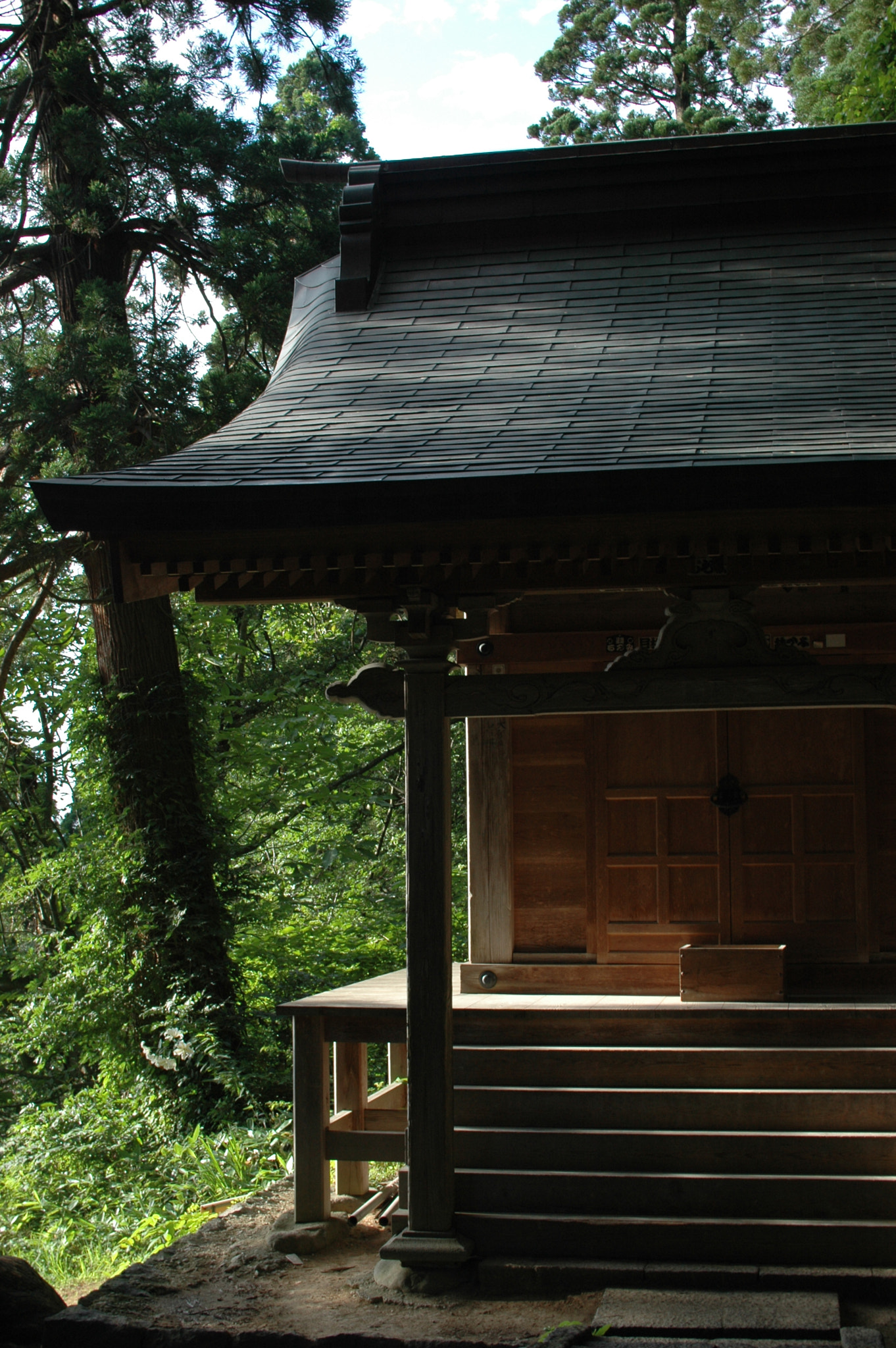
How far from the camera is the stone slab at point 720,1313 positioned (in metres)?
4.01

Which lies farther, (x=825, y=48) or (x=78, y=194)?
(x=825, y=48)

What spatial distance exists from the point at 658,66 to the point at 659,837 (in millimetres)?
21600

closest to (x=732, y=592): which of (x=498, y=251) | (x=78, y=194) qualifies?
(x=498, y=251)

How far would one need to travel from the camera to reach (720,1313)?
4.16 meters

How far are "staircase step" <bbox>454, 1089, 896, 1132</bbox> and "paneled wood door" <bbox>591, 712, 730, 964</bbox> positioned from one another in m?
1.14

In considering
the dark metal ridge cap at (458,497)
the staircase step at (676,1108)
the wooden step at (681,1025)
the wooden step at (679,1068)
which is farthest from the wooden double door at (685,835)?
the dark metal ridge cap at (458,497)

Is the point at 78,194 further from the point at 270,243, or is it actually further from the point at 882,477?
the point at 882,477

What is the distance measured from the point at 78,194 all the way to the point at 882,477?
875 cm

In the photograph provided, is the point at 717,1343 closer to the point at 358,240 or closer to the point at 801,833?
the point at 801,833

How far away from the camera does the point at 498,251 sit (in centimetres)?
703

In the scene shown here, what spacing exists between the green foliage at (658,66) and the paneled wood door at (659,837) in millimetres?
17339

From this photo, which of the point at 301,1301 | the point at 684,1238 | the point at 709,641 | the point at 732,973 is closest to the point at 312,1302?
the point at 301,1301

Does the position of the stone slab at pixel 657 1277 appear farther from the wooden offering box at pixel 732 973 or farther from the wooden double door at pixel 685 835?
the wooden double door at pixel 685 835

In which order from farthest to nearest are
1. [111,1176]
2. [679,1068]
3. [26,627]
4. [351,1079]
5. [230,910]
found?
[230,910] → [26,627] → [111,1176] → [351,1079] → [679,1068]
